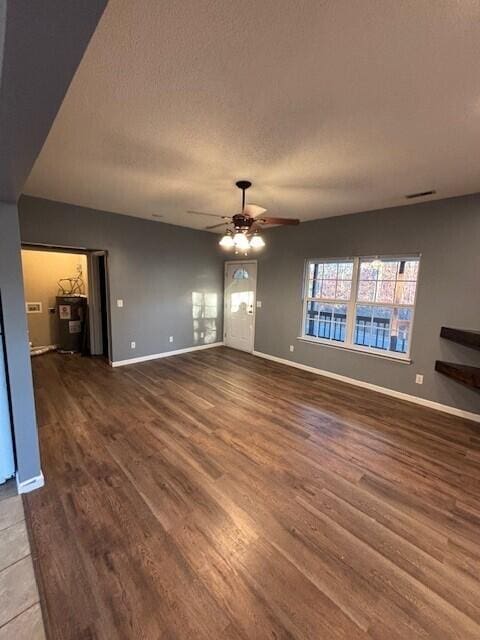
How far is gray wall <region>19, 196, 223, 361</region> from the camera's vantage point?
398 cm

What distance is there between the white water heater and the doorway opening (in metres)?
3.25

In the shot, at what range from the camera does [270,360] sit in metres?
5.49

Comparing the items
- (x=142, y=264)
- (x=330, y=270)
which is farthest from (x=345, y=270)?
(x=142, y=264)

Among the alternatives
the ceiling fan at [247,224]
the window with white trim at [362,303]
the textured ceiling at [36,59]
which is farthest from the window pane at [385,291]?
the textured ceiling at [36,59]

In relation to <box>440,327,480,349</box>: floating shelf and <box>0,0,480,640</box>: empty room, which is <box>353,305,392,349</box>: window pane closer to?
<box>0,0,480,640</box>: empty room

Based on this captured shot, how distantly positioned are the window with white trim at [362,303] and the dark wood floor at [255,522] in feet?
3.84

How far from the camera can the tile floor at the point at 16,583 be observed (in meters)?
1.25

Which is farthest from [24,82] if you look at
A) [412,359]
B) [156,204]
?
[412,359]

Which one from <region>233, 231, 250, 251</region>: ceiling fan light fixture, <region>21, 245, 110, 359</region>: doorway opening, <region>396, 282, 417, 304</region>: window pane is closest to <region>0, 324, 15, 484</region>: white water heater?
<region>233, 231, 250, 251</region>: ceiling fan light fixture

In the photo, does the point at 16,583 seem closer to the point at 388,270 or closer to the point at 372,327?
the point at 372,327

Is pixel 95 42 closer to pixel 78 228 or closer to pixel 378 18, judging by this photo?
pixel 378 18

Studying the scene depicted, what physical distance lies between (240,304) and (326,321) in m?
2.07

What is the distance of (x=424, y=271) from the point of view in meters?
3.59

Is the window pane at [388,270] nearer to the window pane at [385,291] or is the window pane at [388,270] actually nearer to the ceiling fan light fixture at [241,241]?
the window pane at [385,291]
